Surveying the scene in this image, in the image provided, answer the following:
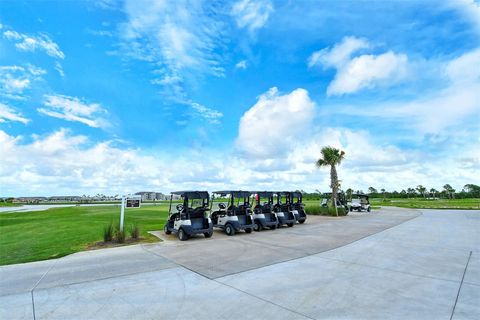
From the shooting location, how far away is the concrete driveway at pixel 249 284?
3.95 metres

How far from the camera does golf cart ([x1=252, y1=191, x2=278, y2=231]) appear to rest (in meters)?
13.3

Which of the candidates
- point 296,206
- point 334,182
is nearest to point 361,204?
point 334,182

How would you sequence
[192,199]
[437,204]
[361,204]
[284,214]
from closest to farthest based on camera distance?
1. [192,199]
2. [284,214]
3. [361,204]
4. [437,204]

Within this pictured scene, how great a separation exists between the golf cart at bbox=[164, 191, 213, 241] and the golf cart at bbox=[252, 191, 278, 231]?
3.11m

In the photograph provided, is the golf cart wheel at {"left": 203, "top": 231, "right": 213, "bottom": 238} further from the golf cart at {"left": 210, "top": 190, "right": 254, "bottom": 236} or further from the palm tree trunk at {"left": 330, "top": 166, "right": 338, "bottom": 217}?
the palm tree trunk at {"left": 330, "top": 166, "right": 338, "bottom": 217}

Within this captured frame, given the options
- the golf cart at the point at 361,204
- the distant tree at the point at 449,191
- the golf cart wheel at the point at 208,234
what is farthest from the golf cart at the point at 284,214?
the distant tree at the point at 449,191

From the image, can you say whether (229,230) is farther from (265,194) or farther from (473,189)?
(473,189)

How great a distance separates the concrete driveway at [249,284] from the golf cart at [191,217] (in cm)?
177

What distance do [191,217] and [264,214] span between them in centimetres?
433

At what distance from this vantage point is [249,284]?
508cm

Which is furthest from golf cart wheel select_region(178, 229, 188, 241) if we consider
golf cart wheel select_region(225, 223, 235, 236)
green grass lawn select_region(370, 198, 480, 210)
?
green grass lawn select_region(370, 198, 480, 210)

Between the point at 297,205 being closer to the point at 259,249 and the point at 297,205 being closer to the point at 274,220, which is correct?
the point at 274,220

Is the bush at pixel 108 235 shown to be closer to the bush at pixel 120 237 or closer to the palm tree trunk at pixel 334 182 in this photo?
the bush at pixel 120 237

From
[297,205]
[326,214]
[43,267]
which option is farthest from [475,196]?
[43,267]
